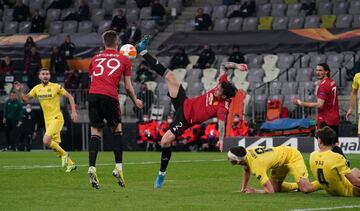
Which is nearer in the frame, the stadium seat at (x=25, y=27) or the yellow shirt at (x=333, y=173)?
the yellow shirt at (x=333, y=173)

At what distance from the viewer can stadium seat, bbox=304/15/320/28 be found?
1535 inches

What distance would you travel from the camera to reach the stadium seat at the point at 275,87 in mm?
36406

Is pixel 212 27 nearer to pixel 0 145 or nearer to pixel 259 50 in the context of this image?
pixel 259 50

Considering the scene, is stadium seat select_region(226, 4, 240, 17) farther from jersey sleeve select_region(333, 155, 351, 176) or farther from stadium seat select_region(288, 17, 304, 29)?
jersey sleeve select_region(333, 155, 351, 176)

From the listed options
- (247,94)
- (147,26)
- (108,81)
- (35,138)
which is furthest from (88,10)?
(108,81)

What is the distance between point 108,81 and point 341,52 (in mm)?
21617

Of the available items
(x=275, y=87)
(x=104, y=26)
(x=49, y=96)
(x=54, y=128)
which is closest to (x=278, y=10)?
(x=275, y=87)

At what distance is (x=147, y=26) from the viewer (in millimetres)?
42750

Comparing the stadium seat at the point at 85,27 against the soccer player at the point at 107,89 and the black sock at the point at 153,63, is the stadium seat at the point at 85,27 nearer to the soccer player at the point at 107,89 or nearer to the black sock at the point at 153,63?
the black sock at the point at 153,63

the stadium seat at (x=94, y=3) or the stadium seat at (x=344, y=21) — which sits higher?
the stadium seat at (x=94, y=3)

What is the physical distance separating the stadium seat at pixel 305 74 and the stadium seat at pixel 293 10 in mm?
3973

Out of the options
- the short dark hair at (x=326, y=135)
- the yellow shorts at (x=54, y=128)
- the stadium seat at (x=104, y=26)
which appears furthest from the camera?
the stadium seat at (x=104, y=26)

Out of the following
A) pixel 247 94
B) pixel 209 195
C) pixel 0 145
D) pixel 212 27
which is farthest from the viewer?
pixel 212 27

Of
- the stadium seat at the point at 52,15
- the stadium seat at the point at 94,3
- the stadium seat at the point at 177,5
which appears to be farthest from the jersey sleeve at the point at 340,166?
the stadium seat at the point at 52,15
